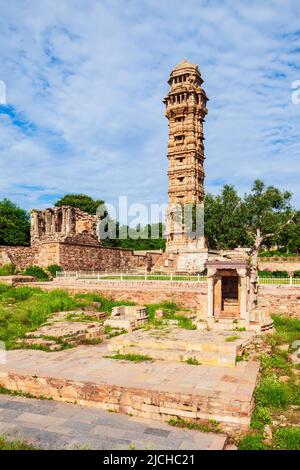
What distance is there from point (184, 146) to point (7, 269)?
24323 mm

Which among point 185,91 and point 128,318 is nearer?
point 128,318

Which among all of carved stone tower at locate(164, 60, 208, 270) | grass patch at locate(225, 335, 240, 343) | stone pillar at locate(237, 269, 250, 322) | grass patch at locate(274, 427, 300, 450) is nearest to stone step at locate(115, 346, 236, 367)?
grass patch at locate(225, 335, 240, 343)

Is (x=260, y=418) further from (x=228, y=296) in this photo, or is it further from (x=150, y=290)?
(x=150, y=290)

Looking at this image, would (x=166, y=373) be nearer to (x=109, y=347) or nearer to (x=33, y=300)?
(x=109, y=347)

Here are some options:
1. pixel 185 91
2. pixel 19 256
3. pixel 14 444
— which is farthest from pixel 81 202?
pixel 14 444

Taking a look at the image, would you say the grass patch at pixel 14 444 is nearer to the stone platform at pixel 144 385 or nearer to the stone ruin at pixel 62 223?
the stone platform at pixel 144 385

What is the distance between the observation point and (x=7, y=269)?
26188 millimetres

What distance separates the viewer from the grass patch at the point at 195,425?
6.40 meters

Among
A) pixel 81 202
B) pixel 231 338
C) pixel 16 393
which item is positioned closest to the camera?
pixel 16 393

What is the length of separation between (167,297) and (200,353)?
917cm

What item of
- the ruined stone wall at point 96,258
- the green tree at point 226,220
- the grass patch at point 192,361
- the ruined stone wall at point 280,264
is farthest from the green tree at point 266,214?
the grass patch at point 192,361

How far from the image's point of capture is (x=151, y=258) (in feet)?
138

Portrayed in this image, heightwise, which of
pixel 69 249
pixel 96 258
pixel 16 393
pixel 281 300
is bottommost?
pixel 16 393

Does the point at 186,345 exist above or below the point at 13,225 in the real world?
below
